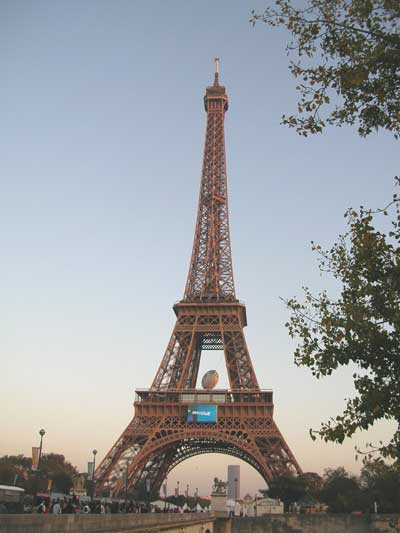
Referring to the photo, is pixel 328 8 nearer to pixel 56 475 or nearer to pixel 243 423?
pixel 243 423

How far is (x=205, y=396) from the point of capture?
237 feet

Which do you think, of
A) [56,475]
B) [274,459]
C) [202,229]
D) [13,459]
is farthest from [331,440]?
[13,459]

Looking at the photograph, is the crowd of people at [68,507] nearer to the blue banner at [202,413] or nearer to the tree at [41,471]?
the blue banner at [202,413]

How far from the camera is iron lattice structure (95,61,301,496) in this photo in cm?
6694

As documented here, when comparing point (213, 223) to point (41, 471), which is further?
point (41, 471)

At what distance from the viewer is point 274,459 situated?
6594 cm

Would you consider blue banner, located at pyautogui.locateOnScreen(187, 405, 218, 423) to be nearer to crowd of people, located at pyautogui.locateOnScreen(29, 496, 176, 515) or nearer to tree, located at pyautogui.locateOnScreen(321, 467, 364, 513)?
tree, located at pyautogui.locateOnScreen(321, 467, 364, 513)

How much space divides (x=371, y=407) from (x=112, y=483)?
192 ft

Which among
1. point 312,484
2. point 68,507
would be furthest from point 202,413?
point 68,507

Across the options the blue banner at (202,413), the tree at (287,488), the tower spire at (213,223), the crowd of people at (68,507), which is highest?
the tower spire at (213,223)

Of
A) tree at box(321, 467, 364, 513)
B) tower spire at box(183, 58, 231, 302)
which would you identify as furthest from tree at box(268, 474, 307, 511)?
tower spire at box(183, 58, 231, 302)

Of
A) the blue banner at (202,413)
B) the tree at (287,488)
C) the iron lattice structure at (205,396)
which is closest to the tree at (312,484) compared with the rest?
the tree at (287,488)

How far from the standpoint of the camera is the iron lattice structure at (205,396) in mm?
66938

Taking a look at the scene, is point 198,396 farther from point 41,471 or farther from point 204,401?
point 41,471
